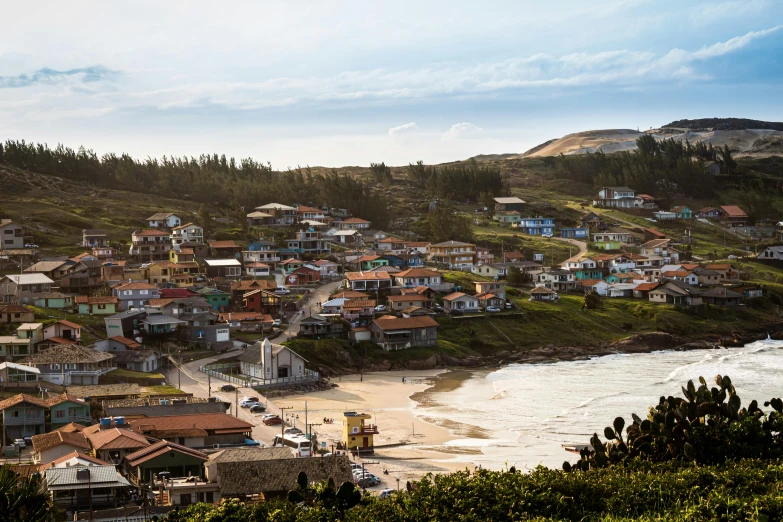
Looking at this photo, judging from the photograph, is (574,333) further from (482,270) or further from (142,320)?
(142,320)

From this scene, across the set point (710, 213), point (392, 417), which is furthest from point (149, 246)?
point (710, 213)

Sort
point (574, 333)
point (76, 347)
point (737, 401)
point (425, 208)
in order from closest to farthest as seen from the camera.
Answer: point (737, 401)
point (76, 347)
point (574, 333)
point (425, 208)

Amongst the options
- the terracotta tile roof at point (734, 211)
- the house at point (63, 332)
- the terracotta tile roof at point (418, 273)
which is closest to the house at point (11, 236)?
the house at point (63, 332)

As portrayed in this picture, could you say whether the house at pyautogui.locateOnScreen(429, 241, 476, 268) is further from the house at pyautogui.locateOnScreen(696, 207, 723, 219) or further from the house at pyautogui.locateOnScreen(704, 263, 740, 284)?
the house at pyautogui.locateOnScreen(696, 207, 723, 219)

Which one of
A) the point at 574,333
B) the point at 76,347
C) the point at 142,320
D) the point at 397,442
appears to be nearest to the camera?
the point at 397,442

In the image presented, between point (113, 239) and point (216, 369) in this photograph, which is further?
point (113, 239)

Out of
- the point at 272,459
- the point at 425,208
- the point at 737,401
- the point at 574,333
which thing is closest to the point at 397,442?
the point at 272,459

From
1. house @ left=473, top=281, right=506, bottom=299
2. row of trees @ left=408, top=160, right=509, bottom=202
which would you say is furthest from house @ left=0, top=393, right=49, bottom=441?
row of trees @ left=408, top=160, right=509, bottom=202
